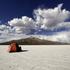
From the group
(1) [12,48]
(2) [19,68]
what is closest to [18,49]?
(1) [12,48]

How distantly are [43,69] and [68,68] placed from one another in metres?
1.01

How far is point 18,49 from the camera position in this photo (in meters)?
14.8

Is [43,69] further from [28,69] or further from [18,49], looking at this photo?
[18,49]

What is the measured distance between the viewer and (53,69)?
614 centimetres

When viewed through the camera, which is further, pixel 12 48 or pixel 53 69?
pixel 12 48

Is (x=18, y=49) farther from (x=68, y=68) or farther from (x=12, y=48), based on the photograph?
(x=68, y=68)

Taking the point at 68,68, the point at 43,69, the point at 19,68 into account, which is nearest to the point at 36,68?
the point at 43,69

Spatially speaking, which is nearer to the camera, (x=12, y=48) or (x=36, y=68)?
(x=36, y=68)

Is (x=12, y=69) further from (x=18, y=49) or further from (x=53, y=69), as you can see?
(x=18, y=49)

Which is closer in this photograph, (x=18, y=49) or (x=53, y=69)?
(x=53, y=69)

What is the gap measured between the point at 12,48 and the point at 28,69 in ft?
28.0

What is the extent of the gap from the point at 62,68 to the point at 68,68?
236mm

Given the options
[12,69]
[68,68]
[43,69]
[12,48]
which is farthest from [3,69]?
[12,48]

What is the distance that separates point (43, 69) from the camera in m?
6.14
